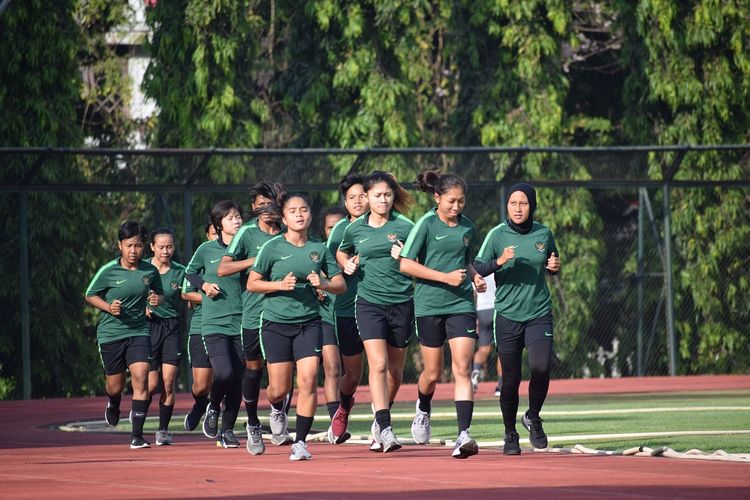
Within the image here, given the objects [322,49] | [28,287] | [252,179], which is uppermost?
[322,49]

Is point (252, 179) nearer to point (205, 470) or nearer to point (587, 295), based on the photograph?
point (587, 295)

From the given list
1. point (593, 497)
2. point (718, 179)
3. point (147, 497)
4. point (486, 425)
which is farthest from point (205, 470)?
point (718, 179)

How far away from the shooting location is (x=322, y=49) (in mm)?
25984

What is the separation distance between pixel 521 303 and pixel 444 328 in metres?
0.64

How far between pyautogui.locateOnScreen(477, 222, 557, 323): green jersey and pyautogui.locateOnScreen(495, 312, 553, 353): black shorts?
43mm

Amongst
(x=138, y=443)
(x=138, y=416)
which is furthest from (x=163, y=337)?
(x=138, y=443)

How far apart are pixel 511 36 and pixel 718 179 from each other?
434cm

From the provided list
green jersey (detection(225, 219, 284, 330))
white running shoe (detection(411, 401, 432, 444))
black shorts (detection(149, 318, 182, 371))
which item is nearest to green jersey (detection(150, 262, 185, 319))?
black shorts (detection(149, 318, 182, 371))

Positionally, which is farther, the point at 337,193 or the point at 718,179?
the point at 718,179

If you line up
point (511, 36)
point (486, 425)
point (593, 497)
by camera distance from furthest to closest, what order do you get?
point (511, 36) → point (486, 425) → point (593, 497)

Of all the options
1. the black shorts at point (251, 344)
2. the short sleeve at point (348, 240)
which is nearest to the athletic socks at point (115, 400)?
the black shorts at point (251, 344)

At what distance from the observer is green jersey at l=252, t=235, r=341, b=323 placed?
10930 mm

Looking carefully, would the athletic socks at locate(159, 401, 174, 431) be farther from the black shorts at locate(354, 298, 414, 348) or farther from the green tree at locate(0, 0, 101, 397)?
the green tree at locate(0, 0, 101, 397)

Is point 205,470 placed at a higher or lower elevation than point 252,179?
lower
